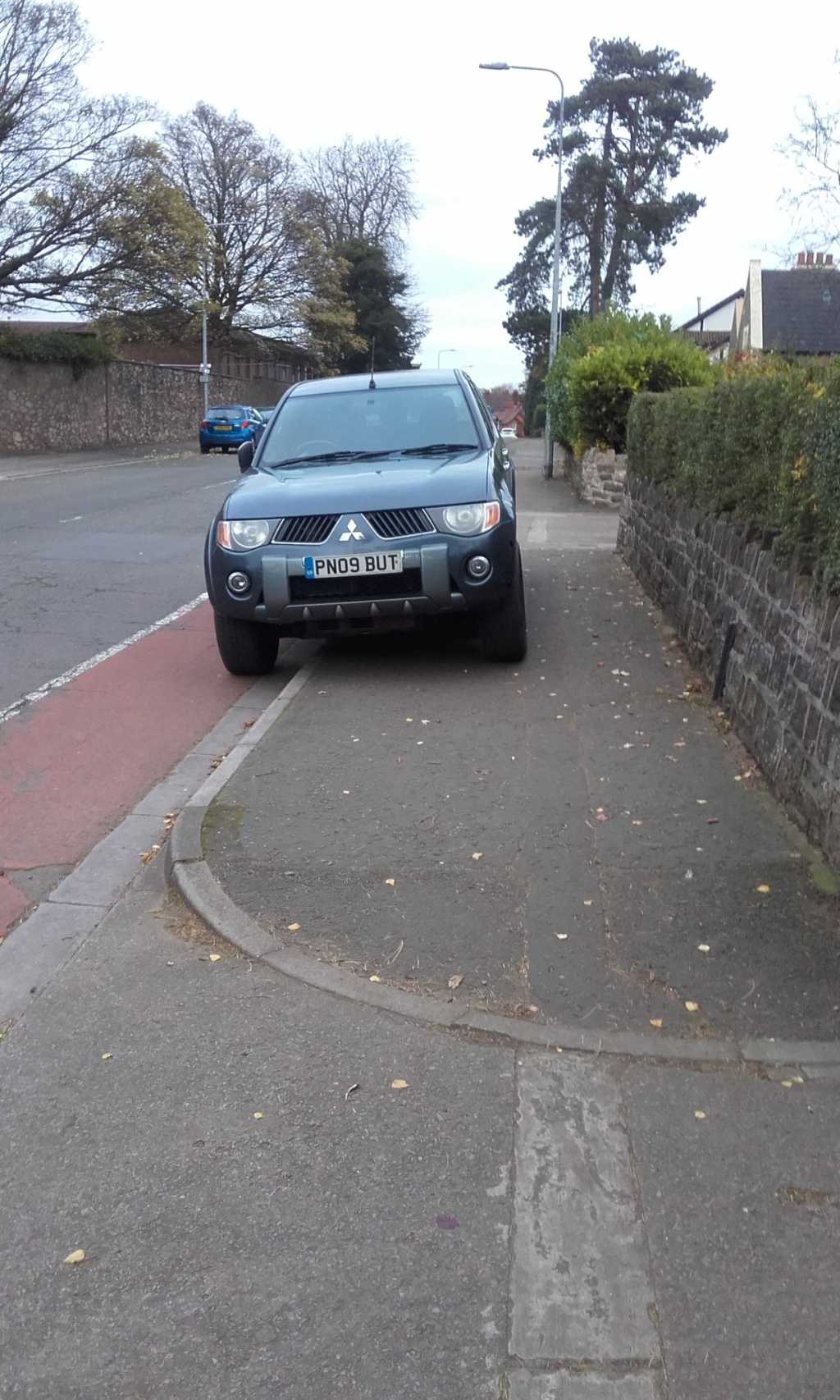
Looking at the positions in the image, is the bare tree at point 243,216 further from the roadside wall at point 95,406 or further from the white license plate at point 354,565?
the white license plate at point 354,565

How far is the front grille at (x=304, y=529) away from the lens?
24.1 ft

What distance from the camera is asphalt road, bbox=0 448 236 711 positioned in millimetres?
9164

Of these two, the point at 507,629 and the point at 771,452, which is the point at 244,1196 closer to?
the point at 771,452

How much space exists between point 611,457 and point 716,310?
54.8m

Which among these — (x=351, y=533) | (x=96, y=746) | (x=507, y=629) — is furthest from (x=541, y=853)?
(x=507, y=629)

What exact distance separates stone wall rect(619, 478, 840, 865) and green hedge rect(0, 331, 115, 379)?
109 ft

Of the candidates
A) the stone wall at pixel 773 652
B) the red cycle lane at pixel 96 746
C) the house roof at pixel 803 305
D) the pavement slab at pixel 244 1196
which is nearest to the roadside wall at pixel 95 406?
the house roof at pixel 803 305

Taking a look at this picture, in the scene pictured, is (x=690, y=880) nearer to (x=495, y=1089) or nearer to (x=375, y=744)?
(x=495, y=1089)

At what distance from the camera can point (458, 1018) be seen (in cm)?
366

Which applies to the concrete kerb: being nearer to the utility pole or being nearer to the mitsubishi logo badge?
the mitsubishi logo badge

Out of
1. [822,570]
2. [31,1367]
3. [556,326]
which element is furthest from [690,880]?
[556,326]

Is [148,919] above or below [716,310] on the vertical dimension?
below

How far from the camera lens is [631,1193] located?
2.92 m

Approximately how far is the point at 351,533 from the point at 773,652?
2.71 metres
